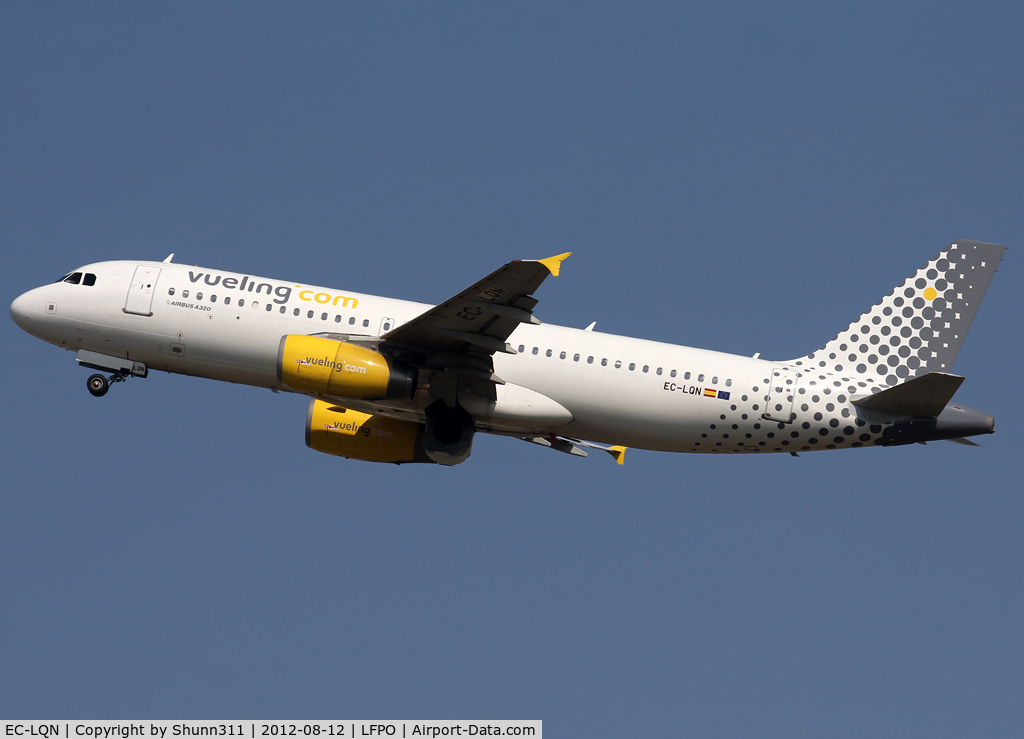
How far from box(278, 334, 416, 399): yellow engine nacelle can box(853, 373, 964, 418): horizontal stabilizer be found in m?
12.8

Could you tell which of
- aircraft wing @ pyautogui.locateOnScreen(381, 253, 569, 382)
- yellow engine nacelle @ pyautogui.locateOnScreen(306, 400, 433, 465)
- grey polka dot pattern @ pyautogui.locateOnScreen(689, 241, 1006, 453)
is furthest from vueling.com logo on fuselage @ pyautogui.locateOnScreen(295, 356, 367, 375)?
grey polka dot pattern @ pyautogui.locateOnScreen(689, 241, 1006, 453)

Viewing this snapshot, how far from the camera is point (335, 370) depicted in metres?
29.8

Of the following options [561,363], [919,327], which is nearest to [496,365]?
[561,363]

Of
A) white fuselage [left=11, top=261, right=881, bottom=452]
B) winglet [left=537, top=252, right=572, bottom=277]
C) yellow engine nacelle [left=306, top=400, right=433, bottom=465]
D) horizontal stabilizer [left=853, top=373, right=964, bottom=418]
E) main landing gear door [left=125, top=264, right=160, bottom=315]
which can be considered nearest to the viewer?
winglet [left=537, top=252, right=572, bottom=277]

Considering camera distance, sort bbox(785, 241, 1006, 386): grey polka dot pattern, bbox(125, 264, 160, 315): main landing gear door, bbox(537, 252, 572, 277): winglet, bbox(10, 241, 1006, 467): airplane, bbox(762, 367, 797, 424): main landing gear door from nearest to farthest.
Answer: bbox(537, 252, 572, 277): winglet, bbox(10, 241, 1006, 467): airplane, bbox(762, 367, 797, 424): main landing gear door, bbox(125, 264, 160, 315): main landing gear door, bbox(785, 241, 1006, 386): grey polka dot pattern

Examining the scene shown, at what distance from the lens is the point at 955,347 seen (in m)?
33.3

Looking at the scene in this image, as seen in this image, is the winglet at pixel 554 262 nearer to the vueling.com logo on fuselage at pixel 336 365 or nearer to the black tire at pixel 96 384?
the vueling.com logo on fuselage at pixel 336 365

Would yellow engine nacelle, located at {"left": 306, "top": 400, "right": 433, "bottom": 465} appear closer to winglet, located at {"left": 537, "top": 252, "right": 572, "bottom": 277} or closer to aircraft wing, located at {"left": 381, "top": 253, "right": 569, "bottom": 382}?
aircraft wing, located at {"left": 381, "top": 253, "right": 569, "bottom": 382}

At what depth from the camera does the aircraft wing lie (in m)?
27.5

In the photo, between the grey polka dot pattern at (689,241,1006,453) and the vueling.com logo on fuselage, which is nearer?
the vueling.com logo on fuselage

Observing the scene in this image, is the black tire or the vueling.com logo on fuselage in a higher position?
the black tire

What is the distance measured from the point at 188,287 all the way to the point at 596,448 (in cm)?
1289

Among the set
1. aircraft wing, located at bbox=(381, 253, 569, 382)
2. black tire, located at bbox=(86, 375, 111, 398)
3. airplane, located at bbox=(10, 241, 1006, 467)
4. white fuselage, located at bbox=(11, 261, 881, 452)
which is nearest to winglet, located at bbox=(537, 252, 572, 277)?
aircraft wing, located at bbox=(381, 253, 569, 382)

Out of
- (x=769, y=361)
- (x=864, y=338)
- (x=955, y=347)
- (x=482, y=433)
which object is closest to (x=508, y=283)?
(x=482, y=433)
